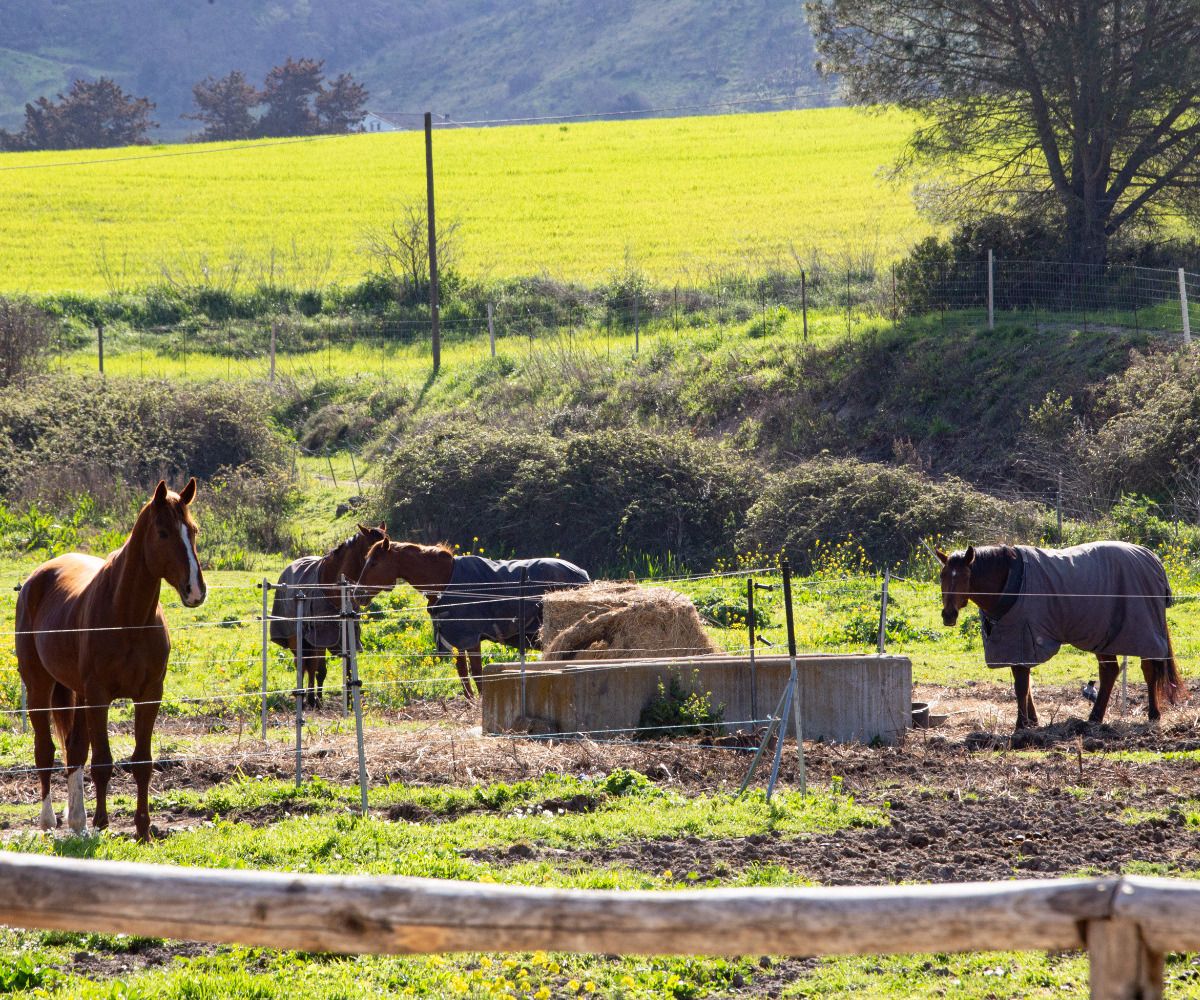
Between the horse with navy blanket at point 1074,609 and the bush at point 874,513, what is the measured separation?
7.30 m

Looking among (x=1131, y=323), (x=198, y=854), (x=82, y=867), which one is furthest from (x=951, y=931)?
(x=1131, y=323)

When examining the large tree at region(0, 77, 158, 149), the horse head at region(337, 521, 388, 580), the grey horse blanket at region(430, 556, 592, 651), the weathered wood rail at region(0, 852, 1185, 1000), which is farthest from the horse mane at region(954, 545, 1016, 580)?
the large tree at region(0, 77, 158, 149)

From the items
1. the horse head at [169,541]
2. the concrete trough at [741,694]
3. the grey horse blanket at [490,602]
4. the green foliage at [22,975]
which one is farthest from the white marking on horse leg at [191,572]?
the grey horse blanket at [490,602]

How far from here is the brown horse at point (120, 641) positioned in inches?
297

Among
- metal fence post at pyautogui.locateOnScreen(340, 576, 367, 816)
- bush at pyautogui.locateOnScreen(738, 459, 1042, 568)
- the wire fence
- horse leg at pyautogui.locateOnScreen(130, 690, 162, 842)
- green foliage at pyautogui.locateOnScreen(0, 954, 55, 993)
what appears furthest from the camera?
the wire fence

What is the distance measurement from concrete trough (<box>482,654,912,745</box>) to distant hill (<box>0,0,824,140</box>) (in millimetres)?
145066

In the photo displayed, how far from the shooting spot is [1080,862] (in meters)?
6.62

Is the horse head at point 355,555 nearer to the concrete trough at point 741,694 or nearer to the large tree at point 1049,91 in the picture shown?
the concrete trough at point 741,694

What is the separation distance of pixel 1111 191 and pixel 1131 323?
3.08 meters

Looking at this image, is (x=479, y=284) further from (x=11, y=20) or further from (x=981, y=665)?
(x=11, y=20)

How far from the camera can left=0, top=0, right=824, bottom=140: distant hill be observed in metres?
156

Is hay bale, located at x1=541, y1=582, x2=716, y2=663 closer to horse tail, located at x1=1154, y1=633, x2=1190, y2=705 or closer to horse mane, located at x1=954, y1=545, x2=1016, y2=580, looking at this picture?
horse mane, located at x1=954, y1=545, x2=1016, y2=580

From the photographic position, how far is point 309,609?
12.9 metres

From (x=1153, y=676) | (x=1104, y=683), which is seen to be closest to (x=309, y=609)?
(x=1104, y=683)
